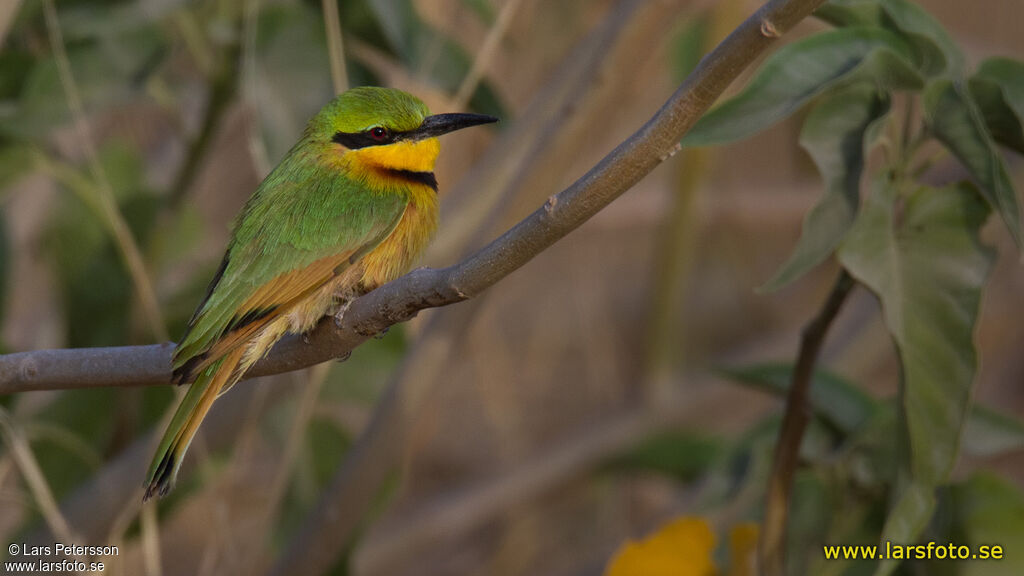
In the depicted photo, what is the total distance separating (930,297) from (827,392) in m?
0.33

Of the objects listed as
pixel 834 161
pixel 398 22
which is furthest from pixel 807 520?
pixel 398 22

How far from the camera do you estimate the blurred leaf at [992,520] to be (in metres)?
1.33

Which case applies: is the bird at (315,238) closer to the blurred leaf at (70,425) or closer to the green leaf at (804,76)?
the green leaf at (804,76)

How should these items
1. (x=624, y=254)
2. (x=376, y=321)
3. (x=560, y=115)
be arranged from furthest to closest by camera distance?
(x=624, y=254)
(x=560, y=115)
(x=376, y=321)

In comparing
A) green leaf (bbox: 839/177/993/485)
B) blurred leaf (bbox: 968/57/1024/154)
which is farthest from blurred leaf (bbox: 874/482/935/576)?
blurred leaf (bbox: 968/57/1024/154)

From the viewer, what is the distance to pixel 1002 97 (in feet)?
3.77

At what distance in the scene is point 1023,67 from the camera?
46.9 inches

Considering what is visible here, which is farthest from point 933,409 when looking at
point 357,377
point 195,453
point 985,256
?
point 195,453

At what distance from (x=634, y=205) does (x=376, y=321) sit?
275 cm

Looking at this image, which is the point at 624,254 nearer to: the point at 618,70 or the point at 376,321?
the point at 618,70

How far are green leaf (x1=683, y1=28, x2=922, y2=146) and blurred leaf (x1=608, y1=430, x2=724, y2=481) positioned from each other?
57.7 inches

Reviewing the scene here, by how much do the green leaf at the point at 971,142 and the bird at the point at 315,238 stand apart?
21.5 inches

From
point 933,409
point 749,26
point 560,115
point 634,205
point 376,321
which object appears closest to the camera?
point 749,26

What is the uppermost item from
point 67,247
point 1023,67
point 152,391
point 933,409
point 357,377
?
point 67,247
